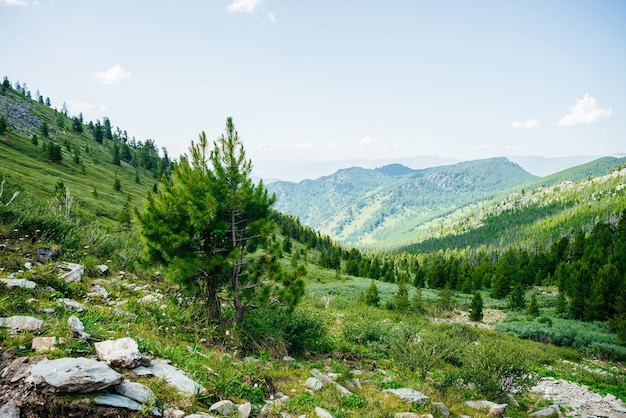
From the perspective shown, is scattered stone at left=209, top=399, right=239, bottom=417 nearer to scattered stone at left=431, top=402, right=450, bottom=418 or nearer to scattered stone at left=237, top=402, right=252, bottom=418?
scattered stone at left=237, top=402, right=252, bottom=418

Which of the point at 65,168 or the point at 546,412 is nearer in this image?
the point at 546,412

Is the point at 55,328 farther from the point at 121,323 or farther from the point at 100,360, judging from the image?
the point at 121,323

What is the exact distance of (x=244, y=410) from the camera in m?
6.12

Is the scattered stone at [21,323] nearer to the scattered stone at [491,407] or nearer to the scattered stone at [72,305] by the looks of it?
the scattered stone at [72,305]

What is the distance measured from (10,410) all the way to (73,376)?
72 centimetres

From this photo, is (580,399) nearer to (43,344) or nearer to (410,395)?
(410,395)

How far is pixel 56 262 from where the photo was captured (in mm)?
10484

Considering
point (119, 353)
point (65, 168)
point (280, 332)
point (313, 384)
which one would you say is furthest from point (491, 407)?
point (65, 168)

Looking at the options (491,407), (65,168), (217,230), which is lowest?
(491,407)

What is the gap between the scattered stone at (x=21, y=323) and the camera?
5953mm

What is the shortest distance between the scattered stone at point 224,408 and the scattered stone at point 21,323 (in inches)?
148

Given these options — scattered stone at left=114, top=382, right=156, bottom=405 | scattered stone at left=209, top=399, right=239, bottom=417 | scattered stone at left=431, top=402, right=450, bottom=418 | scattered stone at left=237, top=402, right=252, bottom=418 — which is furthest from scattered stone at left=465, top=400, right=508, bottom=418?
scattered stone at left=114, top=382, right=156, bottom=405

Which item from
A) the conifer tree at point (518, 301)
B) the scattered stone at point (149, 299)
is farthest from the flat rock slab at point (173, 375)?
the conifer tree at point (518, 301)

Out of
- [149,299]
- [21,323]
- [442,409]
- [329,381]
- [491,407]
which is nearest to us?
[21,323]
